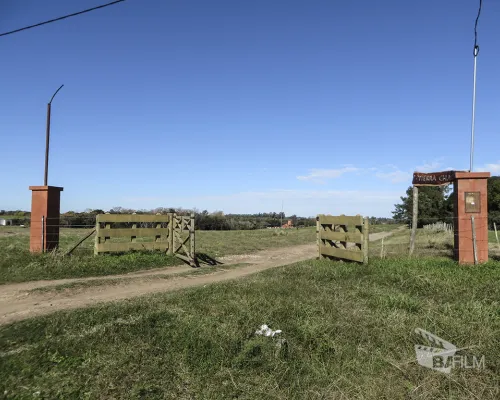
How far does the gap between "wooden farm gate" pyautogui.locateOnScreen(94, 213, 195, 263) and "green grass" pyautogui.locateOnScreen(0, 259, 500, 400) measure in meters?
6.01

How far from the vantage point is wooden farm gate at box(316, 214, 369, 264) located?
406 inches

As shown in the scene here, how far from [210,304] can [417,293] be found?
4.03m

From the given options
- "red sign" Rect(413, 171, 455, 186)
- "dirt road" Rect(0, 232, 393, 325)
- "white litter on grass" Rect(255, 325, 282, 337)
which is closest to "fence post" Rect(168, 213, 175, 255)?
"dirt road" Rect(0, 232, 393, 325)

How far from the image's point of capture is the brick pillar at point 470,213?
9.70 meters

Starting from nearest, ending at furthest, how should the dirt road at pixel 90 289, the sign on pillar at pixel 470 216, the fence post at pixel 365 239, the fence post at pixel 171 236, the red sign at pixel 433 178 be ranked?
1. the dirt road at pixel 90 289
2. the sign on pillar at pixel 470 216
3. the fence post at pixel 365 239
4. the red sign at pixel 433 178
5. the fence post at pixel 171 236

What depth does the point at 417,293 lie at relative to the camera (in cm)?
686

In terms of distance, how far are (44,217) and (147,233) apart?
344cm

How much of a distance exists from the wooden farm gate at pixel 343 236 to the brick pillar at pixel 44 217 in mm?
9295

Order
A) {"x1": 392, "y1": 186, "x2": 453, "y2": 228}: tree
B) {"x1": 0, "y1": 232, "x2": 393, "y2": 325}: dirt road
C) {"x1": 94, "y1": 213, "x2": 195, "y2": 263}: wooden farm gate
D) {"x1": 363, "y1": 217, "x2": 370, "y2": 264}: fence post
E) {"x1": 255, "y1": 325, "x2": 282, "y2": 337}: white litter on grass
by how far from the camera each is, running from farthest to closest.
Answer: {"x1": 392, "y1": 186, "x2": 453, "y2": 228}: tree → {"x1": 94, "y1": 213, "x2": 195, "y2": 263}: wooden farm gate → {"x1": 363, "y1": 217, "x2": 370, "y2": 264}: fence post → {"x1": 0, "y1": 232, "x2": 393, "y2": 325}: dirt road → {"x1": 255, "y1": 325, "x2": 282, "y2": 337}: white litter on grass

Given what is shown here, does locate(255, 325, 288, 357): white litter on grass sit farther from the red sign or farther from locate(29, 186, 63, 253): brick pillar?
locate(29, 186, 63, 253): brick pillar

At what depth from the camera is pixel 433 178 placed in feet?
37.2

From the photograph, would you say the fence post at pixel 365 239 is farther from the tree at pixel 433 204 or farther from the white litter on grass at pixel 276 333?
the tree at pixel 433 204

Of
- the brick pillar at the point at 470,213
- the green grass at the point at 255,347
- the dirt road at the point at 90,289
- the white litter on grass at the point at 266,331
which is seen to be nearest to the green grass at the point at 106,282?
the dirt road at the point at 90,289

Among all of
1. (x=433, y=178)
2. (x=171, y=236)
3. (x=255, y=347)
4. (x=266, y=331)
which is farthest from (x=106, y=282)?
(x=433, y=178)
